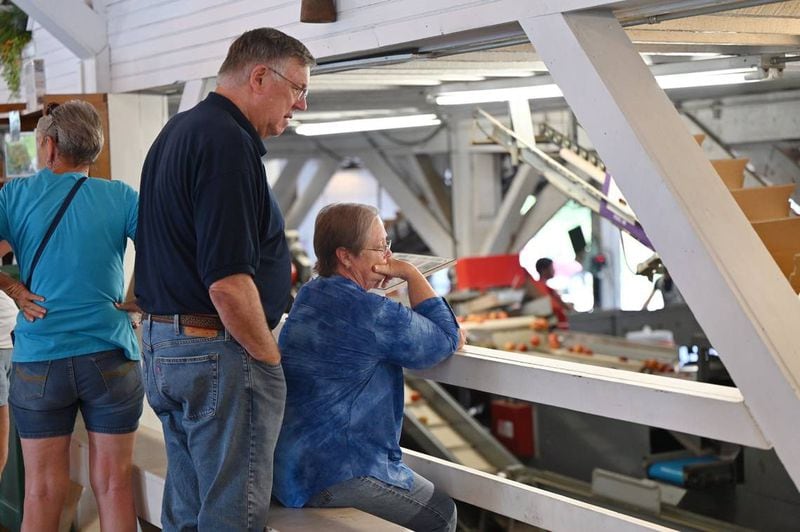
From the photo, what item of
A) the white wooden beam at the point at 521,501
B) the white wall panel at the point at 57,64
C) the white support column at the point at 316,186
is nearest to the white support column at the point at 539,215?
the white support column at the point at 316,186

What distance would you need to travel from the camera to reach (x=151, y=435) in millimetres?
5074

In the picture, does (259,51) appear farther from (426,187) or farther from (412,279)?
(426,187)

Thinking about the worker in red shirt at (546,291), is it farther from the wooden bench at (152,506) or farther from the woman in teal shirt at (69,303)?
the woman in teal shirt at (69,303)

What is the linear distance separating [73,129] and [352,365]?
4.19 feet

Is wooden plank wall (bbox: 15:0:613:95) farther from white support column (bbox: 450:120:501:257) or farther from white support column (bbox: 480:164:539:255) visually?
white support column (bbox: 450:120:501:257)

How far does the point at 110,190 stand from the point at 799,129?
680cm

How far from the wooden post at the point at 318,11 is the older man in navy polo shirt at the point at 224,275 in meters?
1.27

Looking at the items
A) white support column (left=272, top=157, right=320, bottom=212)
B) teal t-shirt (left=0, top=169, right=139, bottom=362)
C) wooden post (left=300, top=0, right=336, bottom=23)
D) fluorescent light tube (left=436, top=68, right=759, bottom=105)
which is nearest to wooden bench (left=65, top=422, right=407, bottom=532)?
teal t-shirt (left=0, top=169, right=139, bottom=362)

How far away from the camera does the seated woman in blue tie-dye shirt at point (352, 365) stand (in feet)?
10.4

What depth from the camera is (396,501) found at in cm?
323

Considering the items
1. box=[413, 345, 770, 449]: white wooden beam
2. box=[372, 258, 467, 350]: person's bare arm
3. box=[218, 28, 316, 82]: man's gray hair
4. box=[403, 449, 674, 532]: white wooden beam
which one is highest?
box=[218, 28, 316, 82]: man's gray hair

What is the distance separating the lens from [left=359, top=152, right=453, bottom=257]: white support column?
586 inches

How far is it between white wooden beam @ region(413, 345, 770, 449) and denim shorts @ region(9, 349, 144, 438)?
1.10m

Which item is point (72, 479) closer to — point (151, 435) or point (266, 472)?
point (151, 435)
